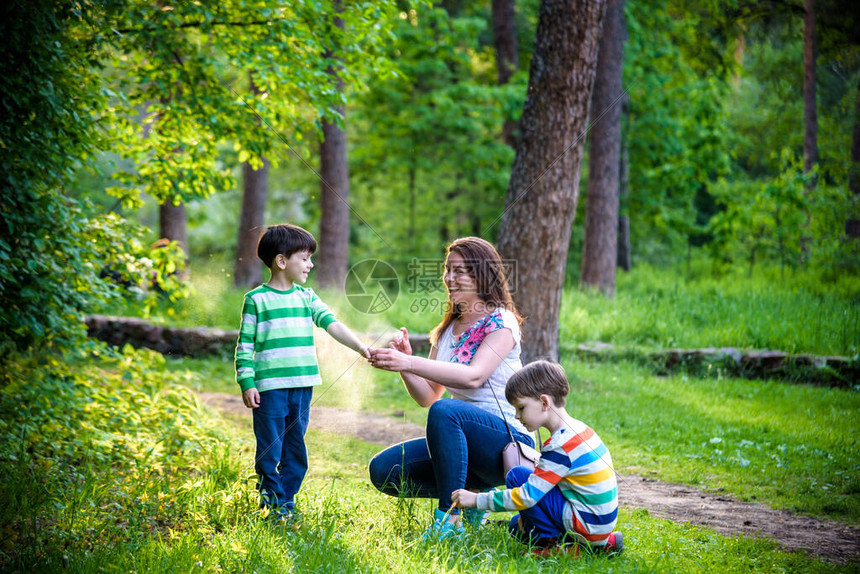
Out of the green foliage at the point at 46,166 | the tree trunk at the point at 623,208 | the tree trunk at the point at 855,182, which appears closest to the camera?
the green foliage at the point at 46,166

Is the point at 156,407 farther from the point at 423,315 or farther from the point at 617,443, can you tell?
the point at 423,315

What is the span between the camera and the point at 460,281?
11.0ft

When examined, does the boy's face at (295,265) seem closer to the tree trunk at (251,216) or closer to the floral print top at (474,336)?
the floral print top at (474,336)

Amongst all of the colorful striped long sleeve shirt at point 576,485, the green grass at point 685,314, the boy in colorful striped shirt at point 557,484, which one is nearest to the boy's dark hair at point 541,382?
the boy in colorful striped shirt at point 557,484

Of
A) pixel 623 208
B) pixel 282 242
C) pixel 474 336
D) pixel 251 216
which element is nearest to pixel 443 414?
pixel 474 336

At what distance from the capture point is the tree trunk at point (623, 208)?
14188 mm

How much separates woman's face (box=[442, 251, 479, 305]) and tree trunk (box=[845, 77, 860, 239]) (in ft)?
28.6

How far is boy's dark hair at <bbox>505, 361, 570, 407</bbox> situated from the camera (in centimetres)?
279

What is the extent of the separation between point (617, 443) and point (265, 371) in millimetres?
3078

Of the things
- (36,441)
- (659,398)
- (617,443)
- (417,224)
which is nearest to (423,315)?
(659,398)

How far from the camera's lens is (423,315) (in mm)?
9008

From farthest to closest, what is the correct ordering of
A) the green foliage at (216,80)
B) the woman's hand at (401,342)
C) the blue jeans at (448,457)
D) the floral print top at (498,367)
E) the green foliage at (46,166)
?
the green foliage at (216,80)
the green foliage at (46,166)
the woman's hand at (401,342)
the floral print top at (498,367)
the blue jeans at (448,457)

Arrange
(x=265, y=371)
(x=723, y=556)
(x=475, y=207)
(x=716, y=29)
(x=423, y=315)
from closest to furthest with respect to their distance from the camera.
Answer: (x=723, y=556)
(x=265, y=371)
(x=423, y=315)
(x=716, y=29)
(x=475, y=207)

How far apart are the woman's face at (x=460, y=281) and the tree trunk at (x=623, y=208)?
1153 cm
